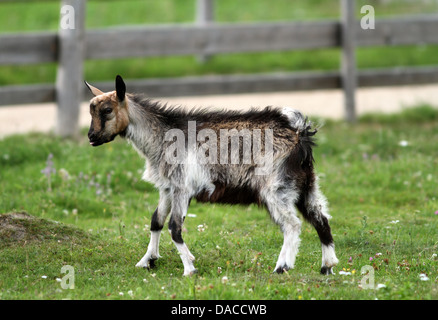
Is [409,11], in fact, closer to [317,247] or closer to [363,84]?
[363,84]

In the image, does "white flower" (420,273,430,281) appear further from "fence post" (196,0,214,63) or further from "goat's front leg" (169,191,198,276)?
"fence post" (196,0,214,63)

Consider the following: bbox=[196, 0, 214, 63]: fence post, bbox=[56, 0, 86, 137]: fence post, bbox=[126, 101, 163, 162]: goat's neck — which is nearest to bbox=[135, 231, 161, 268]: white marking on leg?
bbox=[126, 101, 163, 162]: goat's neck

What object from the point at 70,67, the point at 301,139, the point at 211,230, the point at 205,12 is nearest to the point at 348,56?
the point at 70,67

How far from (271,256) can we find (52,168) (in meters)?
3.58

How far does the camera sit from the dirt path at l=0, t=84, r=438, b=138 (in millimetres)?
13188

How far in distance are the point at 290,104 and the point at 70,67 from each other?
500cm

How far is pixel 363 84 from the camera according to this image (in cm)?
1303

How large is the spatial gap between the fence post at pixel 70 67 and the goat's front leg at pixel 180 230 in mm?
5585

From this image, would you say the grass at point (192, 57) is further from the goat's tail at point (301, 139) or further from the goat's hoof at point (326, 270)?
the goat's hoof at point (326, 270)

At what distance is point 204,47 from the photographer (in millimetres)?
12273

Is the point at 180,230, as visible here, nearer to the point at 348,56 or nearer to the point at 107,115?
the point at 107,115

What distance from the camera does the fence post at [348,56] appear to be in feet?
41.1

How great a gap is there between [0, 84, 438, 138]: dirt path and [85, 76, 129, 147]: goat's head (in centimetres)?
597


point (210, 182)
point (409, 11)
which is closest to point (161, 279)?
point (210, 182)
